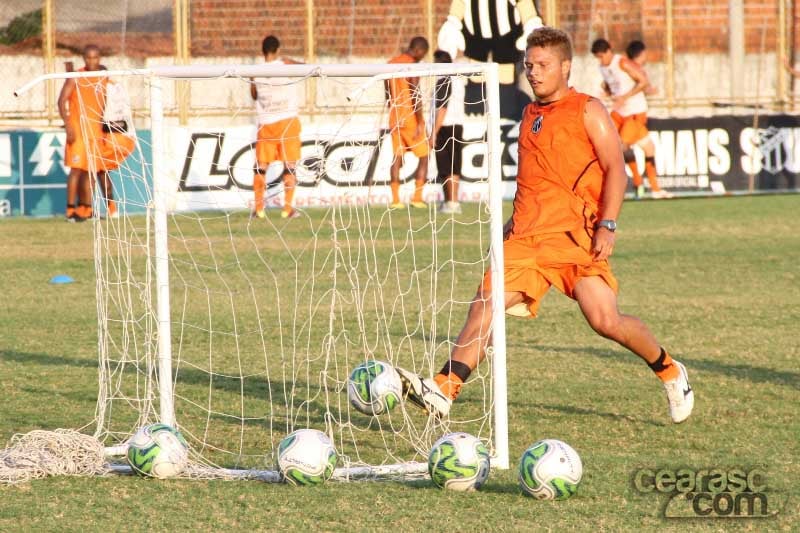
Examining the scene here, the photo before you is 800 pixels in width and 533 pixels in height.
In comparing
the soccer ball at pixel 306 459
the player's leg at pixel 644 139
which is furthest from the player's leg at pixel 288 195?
the soccer ball at pixel 306 459

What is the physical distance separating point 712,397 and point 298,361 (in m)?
2.48

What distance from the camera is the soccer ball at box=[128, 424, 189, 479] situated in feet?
16.9

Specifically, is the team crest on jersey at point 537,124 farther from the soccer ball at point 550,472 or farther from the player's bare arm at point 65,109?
the player's bare arm at point 65,109

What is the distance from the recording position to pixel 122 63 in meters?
20.6

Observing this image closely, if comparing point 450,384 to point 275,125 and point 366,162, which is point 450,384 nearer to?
point 275,125

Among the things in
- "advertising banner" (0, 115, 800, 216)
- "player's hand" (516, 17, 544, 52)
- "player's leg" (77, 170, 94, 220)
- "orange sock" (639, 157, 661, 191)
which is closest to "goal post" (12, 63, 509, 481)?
"player's leg" (77, 170, 94, 220)

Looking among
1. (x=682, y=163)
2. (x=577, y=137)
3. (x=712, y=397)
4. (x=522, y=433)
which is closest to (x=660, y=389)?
(x=712, y=397)

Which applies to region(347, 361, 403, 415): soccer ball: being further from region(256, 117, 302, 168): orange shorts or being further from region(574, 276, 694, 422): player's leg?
region(256, 117, 302, 168): orange shorts

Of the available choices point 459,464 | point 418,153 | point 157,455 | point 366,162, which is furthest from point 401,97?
point 418,153

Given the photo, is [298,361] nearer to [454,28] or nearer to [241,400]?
[241,400]

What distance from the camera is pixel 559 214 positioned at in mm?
5859

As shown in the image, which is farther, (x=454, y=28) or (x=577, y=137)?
Result: (x=454, y=28)

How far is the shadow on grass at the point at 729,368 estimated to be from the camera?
718cm

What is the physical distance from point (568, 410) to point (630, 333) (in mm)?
708
